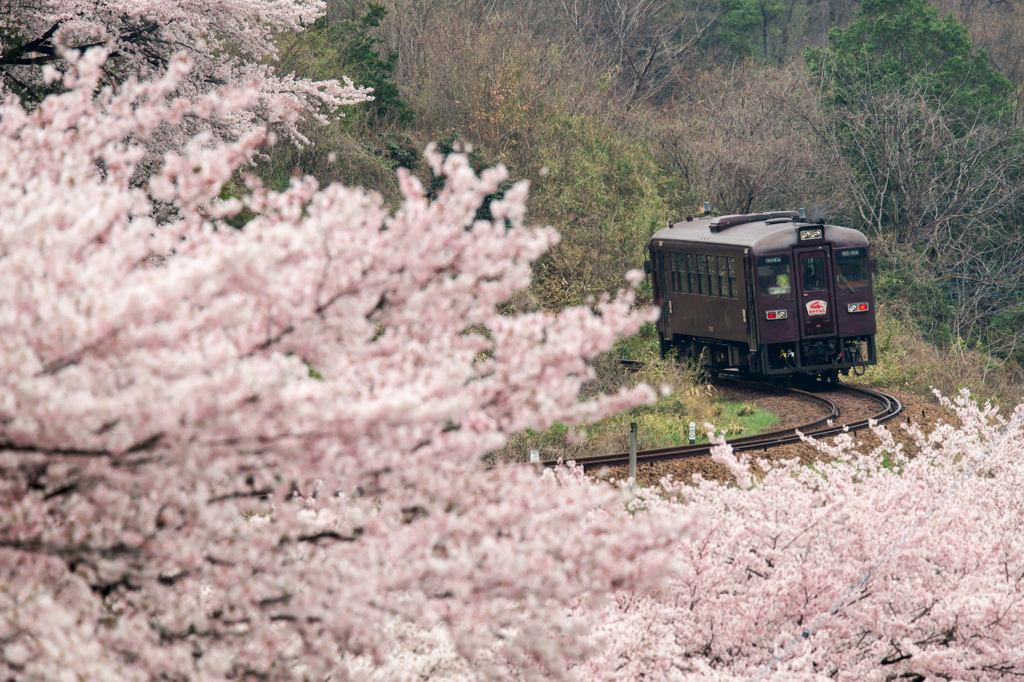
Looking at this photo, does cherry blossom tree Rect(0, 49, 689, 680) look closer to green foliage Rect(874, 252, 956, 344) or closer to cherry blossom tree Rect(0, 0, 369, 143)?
cherry blossom tree Rect(0, 0, 369, 143)

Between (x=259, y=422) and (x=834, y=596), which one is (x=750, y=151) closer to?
(x=834, y=596)

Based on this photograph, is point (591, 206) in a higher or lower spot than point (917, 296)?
higher

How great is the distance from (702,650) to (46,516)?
4.80 meters

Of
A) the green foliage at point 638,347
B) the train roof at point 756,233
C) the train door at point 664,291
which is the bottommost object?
the green foliage at point 638,347

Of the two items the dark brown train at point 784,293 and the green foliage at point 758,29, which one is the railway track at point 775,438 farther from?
the green foliage at point 758,29

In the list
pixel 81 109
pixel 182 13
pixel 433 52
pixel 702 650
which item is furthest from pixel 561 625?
pixel 433 52

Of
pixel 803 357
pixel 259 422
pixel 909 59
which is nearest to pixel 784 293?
pixel 803 357

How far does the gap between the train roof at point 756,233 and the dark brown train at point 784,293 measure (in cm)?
2

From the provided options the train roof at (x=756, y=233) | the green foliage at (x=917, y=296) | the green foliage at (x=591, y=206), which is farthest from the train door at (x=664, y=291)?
the green foliage at (x=917, y=296)

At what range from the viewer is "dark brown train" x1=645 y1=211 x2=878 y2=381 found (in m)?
18.3

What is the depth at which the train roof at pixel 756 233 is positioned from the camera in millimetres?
18281

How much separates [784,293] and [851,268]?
4.61 ft

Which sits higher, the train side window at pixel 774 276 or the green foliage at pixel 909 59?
the green foliage at pixel 909 59

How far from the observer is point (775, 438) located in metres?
14.8
